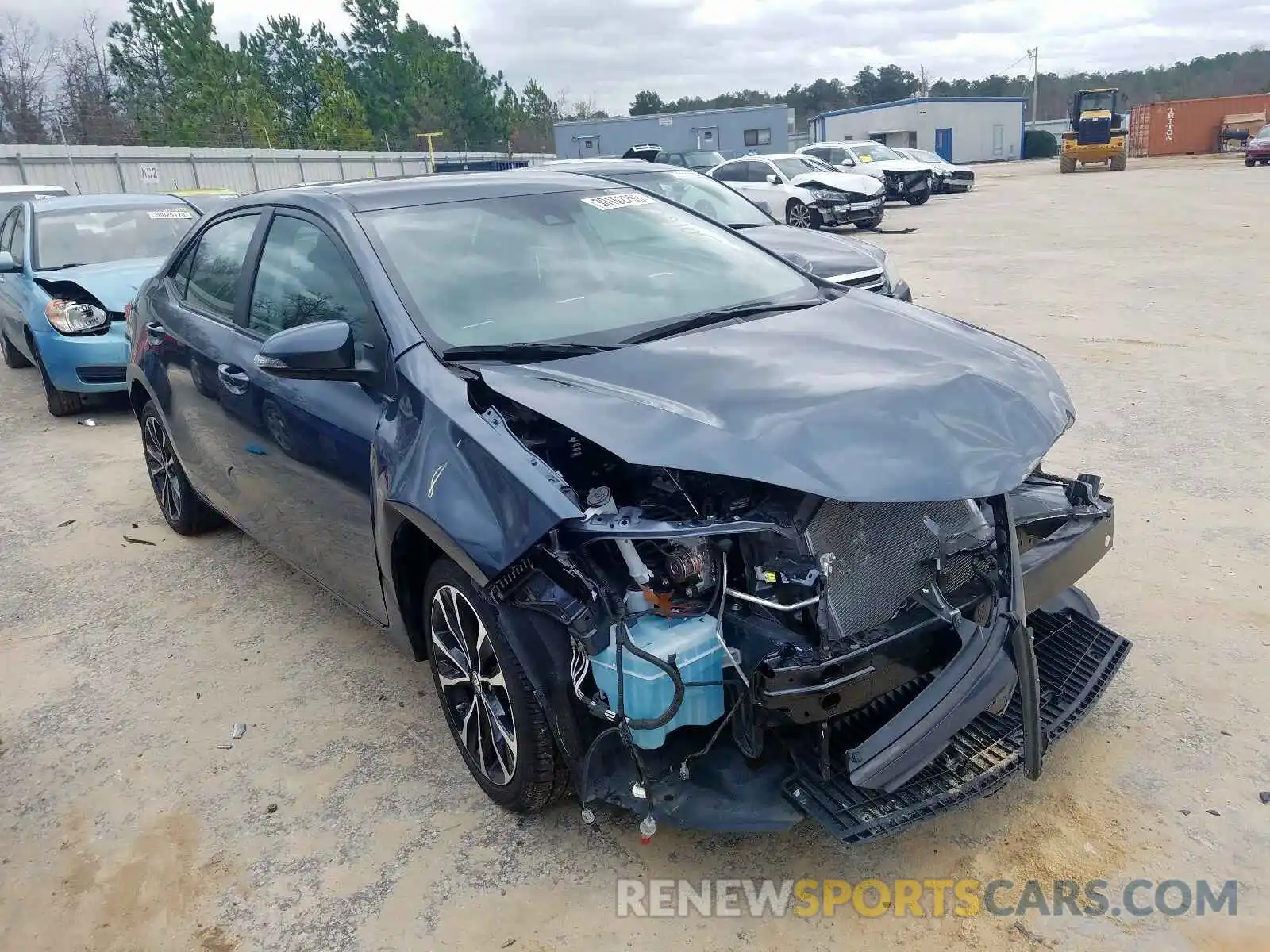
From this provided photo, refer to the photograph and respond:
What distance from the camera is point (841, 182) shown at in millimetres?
17312

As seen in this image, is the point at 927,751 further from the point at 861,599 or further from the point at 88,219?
the point at 88,219

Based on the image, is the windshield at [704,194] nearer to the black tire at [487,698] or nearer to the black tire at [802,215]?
the black tire at [487,698]

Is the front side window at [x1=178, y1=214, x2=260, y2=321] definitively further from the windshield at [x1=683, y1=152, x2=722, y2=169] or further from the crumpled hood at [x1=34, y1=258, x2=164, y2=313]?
the windshield at [x1=683, y1=152, x2=722, y2=169]

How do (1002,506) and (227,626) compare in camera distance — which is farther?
(227,626)

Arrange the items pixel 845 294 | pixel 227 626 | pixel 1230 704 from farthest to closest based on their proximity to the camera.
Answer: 1. pixel 227 626
2. pixel 845 294
3. pixel 1230 704

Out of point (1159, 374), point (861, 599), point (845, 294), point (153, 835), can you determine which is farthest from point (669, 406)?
point (1159, 374)

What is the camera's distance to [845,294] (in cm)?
360

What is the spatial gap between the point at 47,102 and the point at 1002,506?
4689 cm

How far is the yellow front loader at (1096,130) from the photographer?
34000mm

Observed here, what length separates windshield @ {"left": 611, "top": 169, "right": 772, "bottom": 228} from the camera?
7.25 m

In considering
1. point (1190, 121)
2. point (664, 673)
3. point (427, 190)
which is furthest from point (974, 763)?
point (1190, 121)

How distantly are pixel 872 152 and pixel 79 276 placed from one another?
22087mm

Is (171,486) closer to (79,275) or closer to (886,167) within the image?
(79,275)

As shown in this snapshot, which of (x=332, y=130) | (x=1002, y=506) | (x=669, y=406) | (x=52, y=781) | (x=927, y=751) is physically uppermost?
(x=332, y=130)
